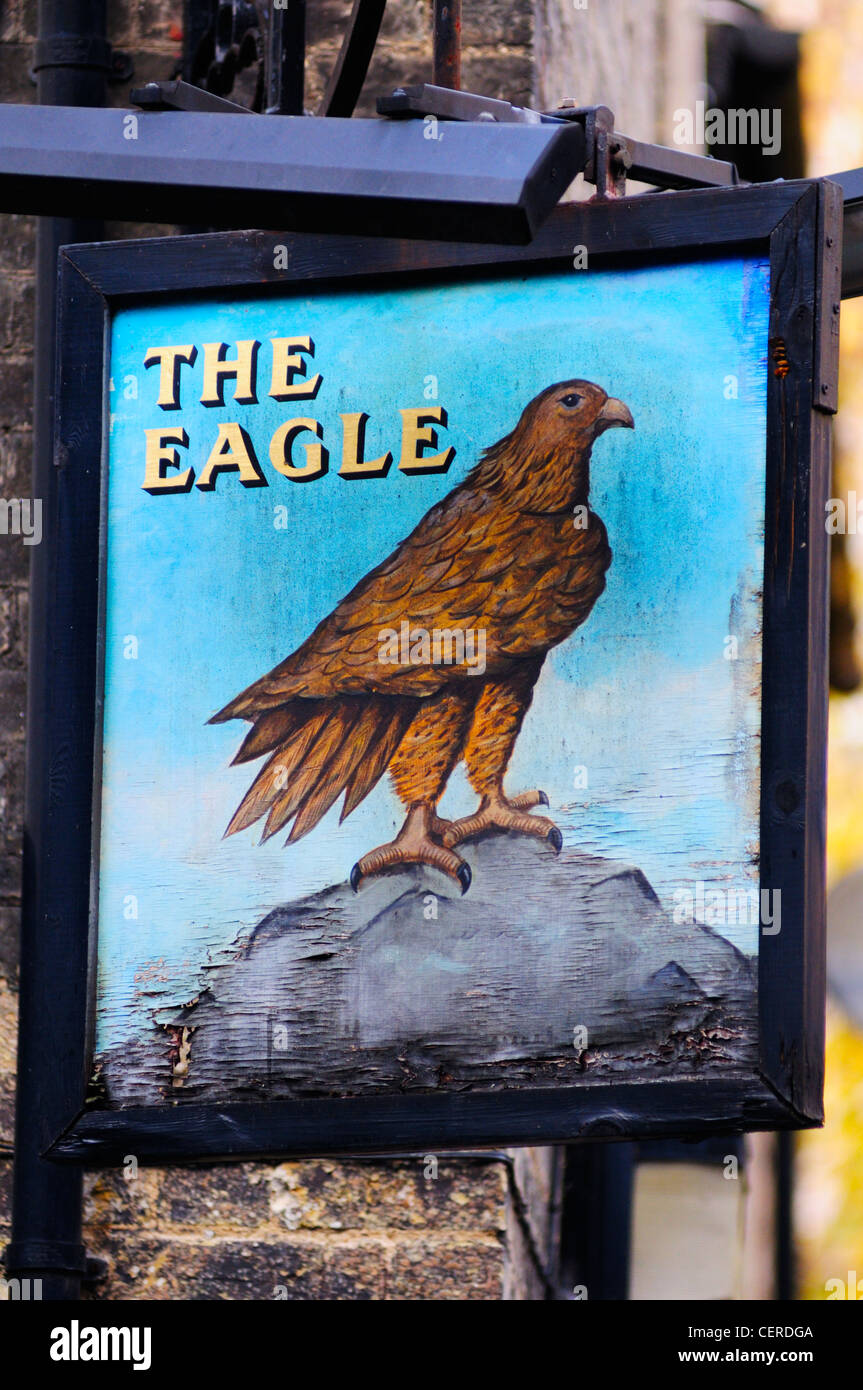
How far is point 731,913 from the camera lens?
3.14 meters

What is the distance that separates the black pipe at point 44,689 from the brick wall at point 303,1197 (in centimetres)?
9

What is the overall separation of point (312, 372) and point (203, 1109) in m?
1.24

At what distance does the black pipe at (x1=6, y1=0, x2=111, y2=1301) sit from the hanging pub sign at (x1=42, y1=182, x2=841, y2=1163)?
0.49m

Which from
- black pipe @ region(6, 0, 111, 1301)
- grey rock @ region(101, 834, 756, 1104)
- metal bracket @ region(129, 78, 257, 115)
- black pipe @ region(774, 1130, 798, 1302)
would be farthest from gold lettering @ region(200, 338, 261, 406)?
black pipe @ region(774, 1130, 798, 1302)

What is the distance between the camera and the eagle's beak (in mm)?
3404

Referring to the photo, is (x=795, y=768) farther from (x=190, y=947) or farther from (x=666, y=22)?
(x=666, y=22)

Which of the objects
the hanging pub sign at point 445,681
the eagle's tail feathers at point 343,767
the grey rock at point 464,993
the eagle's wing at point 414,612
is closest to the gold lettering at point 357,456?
the hanging pub sign at point 445,681

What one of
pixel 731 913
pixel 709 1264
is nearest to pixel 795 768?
pixel 731 913

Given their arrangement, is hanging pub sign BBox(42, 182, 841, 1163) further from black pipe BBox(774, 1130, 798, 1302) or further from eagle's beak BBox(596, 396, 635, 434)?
black pipe BBox(774, 1130, 798, 1302)

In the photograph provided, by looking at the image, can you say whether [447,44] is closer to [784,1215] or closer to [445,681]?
[445,681]

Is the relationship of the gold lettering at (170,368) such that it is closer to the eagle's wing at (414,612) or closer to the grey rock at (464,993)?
the eagle's wing at (414,612)

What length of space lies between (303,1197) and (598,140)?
219 cm

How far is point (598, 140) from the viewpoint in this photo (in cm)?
354

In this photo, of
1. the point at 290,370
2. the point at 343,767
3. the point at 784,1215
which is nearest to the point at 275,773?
the point at 343,767
